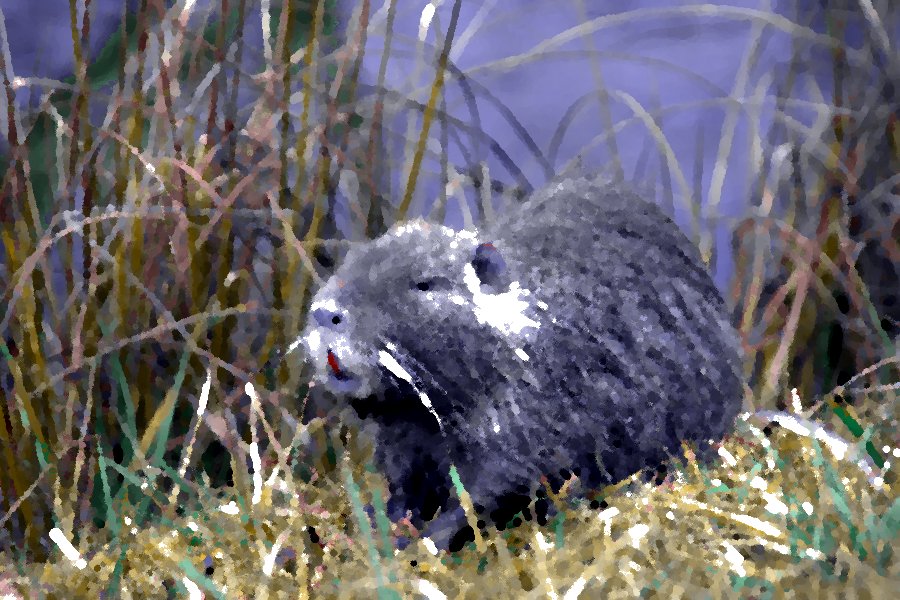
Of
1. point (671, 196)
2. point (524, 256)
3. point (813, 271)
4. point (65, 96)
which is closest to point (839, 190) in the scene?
point (813, 271)

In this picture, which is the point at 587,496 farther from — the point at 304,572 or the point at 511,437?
the point at 304,572

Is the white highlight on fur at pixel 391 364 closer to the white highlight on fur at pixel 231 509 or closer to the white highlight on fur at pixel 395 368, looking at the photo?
the white highlight on fur at pixel 395 368

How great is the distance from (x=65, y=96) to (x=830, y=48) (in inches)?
94.0

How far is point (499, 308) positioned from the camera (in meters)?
2.26

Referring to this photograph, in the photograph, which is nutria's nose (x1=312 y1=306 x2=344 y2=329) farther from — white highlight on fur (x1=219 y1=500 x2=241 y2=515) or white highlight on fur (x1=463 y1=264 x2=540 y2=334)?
white highlight on fur (x1=219 y1=500 x2=241 y2=515)

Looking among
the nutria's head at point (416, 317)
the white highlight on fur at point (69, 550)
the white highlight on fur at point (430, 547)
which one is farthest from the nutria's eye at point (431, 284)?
the white highlight on fur at point (69, 550)

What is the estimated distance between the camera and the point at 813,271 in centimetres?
322

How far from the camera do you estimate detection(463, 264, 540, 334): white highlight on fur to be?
7.30 ft

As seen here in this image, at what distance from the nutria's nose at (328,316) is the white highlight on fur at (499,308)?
0.30m

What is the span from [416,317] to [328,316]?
0.60ft

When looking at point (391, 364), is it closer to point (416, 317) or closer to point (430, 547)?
point (416, 317)

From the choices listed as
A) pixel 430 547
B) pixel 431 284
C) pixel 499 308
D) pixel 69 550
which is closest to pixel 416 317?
pixel 431 284

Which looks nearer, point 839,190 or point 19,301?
point 19,301

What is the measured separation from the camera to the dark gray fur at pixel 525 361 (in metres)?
2.14
